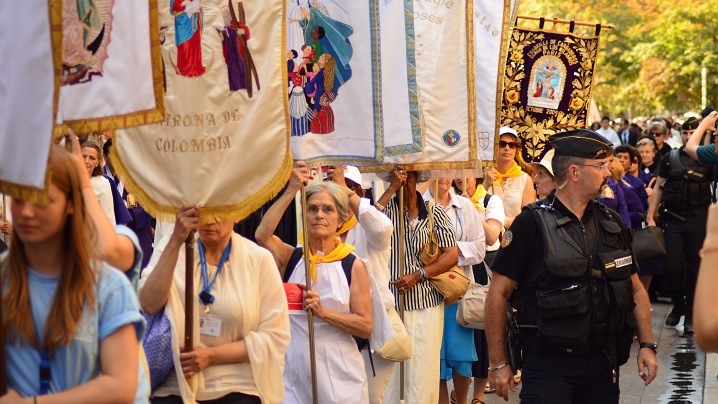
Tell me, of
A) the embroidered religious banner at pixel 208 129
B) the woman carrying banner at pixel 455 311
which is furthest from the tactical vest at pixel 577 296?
the woman carrying banner at pixel 455 311

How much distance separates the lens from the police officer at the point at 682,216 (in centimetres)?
1353

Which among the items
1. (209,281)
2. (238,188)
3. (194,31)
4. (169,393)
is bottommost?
(169,393)

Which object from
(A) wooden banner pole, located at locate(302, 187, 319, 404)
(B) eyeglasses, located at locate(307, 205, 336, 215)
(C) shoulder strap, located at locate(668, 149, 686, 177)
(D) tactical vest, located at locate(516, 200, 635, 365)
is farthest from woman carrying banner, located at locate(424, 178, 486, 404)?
(C) shoulder strap, located at locate(668, 149, 686, 177)

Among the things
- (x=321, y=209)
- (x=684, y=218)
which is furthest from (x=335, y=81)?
(x=684, y=218)

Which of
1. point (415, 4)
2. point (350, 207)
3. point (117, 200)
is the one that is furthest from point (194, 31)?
point (117, 200)

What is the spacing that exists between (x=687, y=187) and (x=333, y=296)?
802 cm

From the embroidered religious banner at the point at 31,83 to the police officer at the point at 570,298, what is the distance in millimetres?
3214

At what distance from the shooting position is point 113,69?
14.7ft

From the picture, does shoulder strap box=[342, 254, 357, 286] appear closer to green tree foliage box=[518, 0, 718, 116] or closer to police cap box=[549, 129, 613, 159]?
police cap box=[549, 129, 613, 159]

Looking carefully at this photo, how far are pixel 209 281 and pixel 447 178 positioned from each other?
3.87 metres

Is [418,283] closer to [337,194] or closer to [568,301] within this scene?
[337,194]

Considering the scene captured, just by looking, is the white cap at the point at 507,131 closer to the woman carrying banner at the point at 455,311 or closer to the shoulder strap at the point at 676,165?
the woman carrying banner at the point at 455,311

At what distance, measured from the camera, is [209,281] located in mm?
5297

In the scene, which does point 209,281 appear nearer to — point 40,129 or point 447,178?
point 40,129
